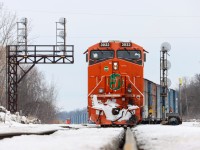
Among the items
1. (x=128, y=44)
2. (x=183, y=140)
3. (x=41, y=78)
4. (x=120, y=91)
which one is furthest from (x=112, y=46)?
(x=41, y=78)

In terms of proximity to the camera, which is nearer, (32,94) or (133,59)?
(133,59)

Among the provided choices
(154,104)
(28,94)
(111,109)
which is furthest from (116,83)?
(28,94)

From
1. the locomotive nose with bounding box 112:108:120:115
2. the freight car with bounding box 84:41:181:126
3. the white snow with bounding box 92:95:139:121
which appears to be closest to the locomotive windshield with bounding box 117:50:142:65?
the freight car with bounding box 84:41:181:126

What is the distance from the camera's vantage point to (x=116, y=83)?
21.9 m

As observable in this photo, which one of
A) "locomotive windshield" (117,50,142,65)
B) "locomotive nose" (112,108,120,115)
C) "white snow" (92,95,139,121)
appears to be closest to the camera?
"white snow" (92,95,139,121)

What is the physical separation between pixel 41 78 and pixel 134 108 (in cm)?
7152

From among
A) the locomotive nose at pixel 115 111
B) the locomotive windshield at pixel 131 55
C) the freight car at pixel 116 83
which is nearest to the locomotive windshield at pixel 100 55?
the freight car at pixel 116 83

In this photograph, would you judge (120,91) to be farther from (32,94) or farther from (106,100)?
(32,94)

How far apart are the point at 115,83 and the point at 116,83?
50mm

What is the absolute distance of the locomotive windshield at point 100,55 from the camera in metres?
22.5

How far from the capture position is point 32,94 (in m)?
72.4

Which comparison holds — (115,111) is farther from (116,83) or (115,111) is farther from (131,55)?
(131,55)

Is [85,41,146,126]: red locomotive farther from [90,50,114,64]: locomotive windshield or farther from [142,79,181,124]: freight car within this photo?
[142,79,181,124]: freight car

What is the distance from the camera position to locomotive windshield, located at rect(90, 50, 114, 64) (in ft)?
73.8
